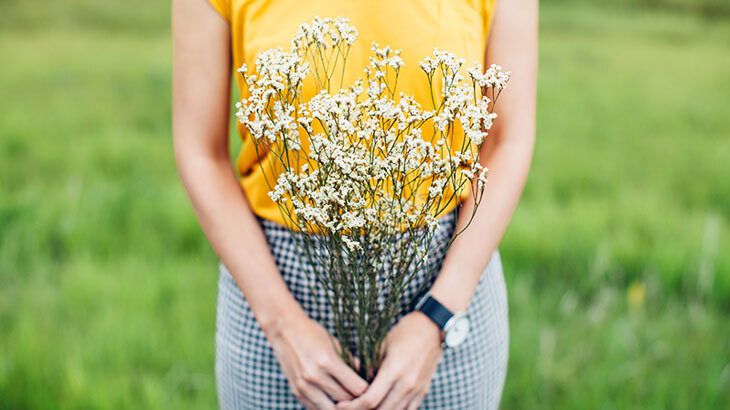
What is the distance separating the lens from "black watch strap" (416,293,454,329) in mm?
1162

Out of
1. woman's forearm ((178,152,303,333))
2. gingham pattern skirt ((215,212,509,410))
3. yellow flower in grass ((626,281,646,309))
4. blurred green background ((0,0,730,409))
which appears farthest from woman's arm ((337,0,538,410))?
yellow flower in grass ((626,281,646,309))

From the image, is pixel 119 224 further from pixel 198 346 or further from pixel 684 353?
pixel 684 353

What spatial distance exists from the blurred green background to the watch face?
51.8 inches

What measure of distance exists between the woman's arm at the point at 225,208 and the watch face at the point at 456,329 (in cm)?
20

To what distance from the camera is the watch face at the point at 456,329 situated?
1176 mm

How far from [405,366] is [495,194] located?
40cm

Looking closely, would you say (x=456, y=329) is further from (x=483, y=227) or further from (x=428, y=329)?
(x=483, y=227)

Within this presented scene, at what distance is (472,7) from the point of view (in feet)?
3.91

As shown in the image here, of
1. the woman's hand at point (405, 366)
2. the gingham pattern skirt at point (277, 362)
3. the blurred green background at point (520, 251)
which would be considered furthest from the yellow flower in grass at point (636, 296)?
the woman's hand at point (405, 366)

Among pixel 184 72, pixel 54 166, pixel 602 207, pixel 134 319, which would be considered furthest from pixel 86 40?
pixel 184 72

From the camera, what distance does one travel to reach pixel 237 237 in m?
1.25

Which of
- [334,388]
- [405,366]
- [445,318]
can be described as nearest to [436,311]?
[445,318]

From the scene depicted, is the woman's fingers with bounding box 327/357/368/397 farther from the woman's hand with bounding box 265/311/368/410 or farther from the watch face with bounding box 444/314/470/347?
the watch face with bounding box 444/314/470/347

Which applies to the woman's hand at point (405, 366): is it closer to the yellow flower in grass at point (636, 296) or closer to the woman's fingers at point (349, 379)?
the woman's fingers at point (349, 379)
